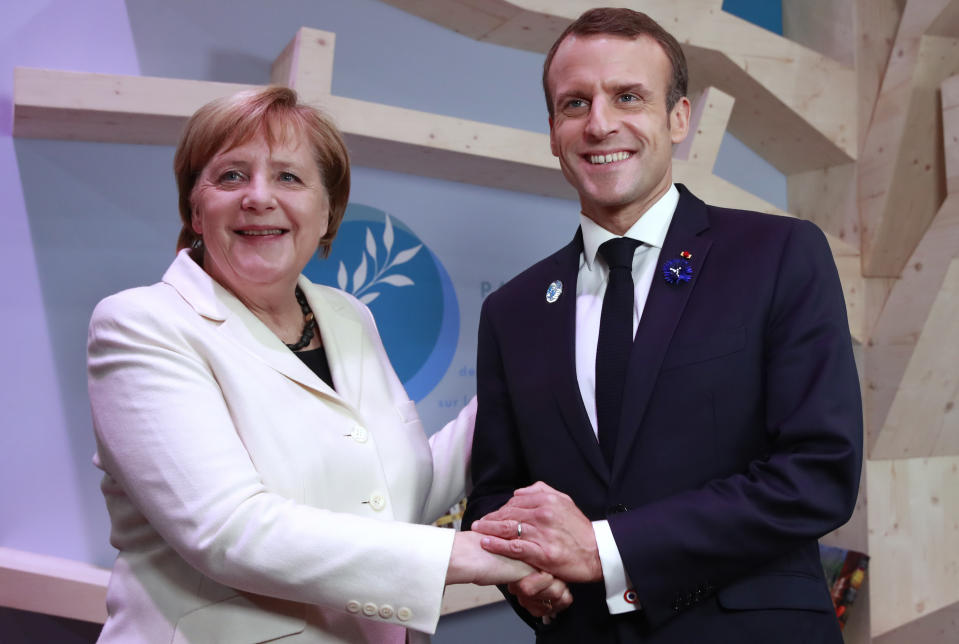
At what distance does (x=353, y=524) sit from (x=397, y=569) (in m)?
0.11

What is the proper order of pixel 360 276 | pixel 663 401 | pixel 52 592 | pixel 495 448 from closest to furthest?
pixel 663 401, pixel 495 448, pixel 52 592, pixel 360 276

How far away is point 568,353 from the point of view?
1.61 metres

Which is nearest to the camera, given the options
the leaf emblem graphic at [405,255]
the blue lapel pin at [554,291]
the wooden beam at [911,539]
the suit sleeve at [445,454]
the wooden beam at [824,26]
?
the blue lapel pin at [554,291]

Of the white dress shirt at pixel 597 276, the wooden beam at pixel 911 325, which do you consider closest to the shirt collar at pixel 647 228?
the white dress shirt at pixel 597 276

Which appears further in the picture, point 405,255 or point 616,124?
point 405,255

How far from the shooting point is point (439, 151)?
290 cm

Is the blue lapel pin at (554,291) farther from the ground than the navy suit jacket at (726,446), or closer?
farther from the ground

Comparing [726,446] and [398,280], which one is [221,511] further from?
[398,280]

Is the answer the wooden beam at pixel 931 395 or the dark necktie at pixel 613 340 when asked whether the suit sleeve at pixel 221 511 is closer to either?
the dark necktie at pixel 613 340

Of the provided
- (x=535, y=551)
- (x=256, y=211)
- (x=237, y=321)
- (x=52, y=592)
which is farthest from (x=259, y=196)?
(x=52, y=592)

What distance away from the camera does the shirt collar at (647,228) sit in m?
1.64

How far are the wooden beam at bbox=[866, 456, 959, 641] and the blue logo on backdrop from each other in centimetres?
222

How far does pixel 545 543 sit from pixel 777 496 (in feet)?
1.33

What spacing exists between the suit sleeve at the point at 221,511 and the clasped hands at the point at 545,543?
12 centimetres
